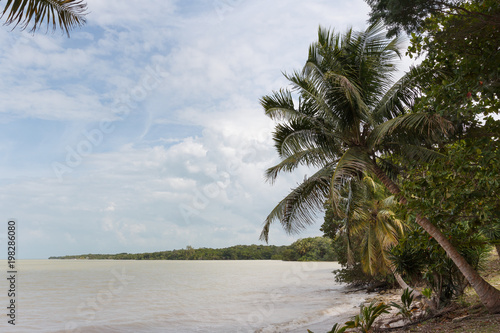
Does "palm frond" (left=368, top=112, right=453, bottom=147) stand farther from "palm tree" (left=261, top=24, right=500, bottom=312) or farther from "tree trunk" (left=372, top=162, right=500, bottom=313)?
"tree trunk" (left=372, top=162, right=500, bottom=313)

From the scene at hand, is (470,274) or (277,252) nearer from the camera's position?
(470,274)

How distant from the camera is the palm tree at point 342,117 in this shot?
859cm

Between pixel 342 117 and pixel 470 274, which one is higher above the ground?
pixel 342 117

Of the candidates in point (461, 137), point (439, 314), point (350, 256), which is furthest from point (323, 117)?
point (439, 314)

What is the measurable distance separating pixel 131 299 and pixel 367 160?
1908 centimetres

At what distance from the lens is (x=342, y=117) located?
30.9ft

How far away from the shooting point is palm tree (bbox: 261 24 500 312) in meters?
8.59

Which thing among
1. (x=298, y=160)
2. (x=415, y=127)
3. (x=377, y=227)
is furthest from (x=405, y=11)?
(x=377, y=227)

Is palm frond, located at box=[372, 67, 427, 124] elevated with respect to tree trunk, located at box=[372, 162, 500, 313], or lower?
elevated

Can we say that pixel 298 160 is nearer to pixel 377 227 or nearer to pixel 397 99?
pixel 397 99

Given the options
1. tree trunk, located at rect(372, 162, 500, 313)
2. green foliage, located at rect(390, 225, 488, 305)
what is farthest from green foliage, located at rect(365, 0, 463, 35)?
green foliage, located at rect(390, 225, 488, 305)

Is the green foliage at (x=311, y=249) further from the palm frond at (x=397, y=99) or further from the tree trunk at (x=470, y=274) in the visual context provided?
the tree trunk at (x=470, y=274)

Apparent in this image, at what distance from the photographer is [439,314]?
8070mm

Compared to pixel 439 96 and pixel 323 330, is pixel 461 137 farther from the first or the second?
pixel 323 330
